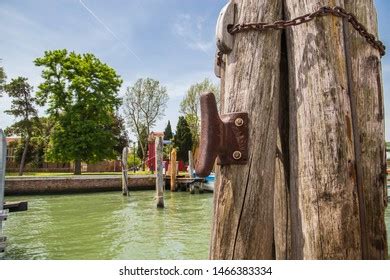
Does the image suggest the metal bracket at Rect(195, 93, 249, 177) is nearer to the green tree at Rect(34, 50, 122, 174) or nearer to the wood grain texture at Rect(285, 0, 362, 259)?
the wood grain texture at Rect(285, 0, 362, 259)

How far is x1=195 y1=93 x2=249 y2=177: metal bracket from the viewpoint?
125cm

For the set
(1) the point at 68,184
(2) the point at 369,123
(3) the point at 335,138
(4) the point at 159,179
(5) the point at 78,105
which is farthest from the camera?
(5) the point at 78,105

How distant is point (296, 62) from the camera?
4.39 ft

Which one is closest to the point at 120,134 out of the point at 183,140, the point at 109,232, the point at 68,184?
the point at 183,140

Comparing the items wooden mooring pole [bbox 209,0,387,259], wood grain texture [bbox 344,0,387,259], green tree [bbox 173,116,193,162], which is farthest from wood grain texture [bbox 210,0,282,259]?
green tree [bbox 173,116,193,162]

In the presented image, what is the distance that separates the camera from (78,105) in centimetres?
2753

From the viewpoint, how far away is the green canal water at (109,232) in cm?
619

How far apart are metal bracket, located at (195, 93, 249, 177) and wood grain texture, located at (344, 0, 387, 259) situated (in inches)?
16.2

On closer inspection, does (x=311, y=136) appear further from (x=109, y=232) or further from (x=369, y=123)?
(x=109, y=232)

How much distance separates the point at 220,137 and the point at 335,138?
40 cm

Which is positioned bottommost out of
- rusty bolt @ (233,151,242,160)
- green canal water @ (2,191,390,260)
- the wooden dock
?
green canal water @ (2,191,390,260)

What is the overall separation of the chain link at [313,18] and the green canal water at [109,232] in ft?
16.1

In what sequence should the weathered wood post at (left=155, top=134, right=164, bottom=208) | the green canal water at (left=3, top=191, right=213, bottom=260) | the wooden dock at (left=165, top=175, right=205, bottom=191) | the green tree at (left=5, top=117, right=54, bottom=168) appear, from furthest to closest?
the green tree at (left=5, top=117, right=54, bottom=168) < the wooden dock at (left=165, top=175, right=205, bottom=191) < the weathered wood post at (left=155, top=134, right=164, bottom=208) < the green canal water at (left=3, top=191, right=213, bottom=260)
